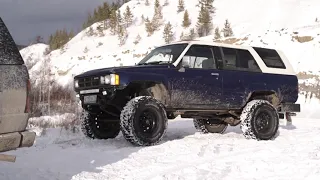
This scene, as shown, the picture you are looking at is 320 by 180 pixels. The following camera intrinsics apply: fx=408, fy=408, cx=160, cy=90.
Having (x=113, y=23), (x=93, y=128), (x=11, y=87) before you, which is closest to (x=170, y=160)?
(x=93, y=128)

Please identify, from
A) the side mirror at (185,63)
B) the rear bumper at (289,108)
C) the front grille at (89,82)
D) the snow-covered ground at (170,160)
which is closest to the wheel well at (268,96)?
the rear bumper at (289,108)

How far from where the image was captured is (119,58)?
49500mm

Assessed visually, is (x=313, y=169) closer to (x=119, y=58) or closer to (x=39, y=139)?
(x=39, y=139)

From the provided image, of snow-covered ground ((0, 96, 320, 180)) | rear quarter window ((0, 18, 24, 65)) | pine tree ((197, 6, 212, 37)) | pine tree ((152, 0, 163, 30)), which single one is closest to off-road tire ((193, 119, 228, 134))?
snow-covered ground ((0, 96, 320, 180))

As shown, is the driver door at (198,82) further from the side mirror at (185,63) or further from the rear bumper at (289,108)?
the rear bumper at (289,108)

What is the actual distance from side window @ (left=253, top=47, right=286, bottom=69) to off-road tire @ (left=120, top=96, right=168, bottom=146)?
3.09 meters

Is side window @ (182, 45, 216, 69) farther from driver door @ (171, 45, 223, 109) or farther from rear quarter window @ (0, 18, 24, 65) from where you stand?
rear quarter window @ (0, 18, 24, 65)

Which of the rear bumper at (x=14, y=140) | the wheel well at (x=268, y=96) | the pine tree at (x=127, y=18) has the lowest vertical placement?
the rear bumper at (x=14, y=140)

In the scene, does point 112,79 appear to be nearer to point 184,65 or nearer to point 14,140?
point 184,65

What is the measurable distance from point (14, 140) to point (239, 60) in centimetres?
622

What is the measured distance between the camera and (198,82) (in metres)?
7.97

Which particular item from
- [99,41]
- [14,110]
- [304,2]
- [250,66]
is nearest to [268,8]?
[304,2]

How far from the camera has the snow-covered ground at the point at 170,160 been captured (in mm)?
5281

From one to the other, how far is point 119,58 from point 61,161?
4387cm
